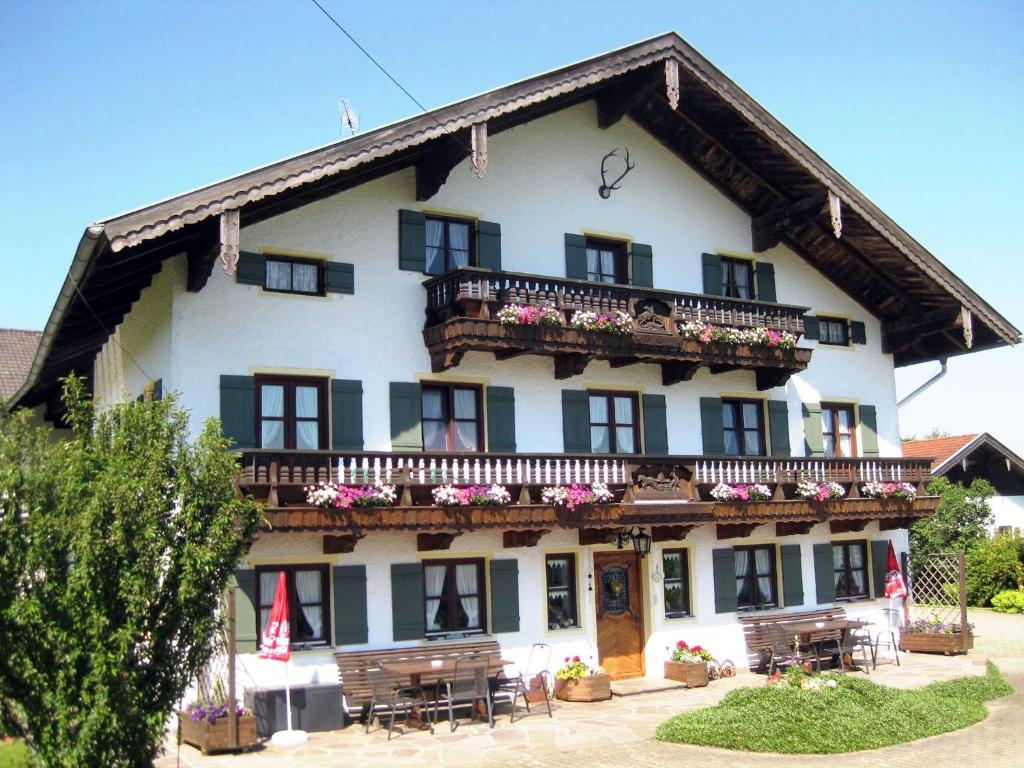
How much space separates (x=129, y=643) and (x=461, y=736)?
6714 mm

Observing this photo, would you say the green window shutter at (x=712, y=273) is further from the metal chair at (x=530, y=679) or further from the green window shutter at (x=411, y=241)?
the metal chair at (x=530, y=679)

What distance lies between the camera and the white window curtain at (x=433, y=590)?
57.6 ft

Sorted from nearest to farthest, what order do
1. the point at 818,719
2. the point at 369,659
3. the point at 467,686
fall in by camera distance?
the point at 818,719
the point at 467,686
the point at 369,659

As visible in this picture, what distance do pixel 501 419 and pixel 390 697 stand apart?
510cm

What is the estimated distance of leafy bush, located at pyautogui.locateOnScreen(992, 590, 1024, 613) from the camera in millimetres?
30922

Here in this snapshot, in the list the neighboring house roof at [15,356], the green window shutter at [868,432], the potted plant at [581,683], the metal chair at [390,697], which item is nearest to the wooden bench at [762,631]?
the potted plant at [581,683]

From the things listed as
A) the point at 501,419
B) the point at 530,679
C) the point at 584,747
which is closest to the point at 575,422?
the point at 501,419

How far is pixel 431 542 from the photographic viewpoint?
17234mm

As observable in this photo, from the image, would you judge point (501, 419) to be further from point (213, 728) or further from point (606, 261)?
point (213, 728)

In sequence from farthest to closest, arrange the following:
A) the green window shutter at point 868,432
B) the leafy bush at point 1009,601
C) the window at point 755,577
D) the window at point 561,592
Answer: the leafy bush at point 1009,601 → the green window shutter at point 868,432 → the window at point 755,577 → the window at point 561,592

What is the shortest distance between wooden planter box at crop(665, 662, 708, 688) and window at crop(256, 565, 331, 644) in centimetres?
622

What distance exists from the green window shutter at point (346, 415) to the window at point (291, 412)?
0.67ft

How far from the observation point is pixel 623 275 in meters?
20.7

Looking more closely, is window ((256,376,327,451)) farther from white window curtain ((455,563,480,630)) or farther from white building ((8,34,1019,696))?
white window curtain ((455,563,480,630))
